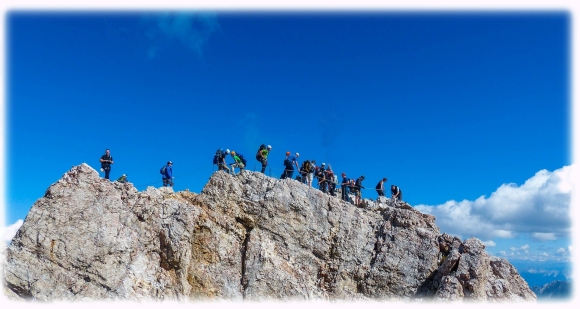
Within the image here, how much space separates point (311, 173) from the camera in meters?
32.5

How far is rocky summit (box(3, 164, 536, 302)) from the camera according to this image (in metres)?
23.0

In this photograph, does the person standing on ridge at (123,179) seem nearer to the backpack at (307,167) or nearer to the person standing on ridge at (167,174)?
the person standing on ridge at (167,174)

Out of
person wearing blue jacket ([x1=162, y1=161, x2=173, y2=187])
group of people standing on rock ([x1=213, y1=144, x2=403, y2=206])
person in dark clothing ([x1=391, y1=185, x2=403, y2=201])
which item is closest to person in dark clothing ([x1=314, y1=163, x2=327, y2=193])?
group of people standing on rock ([x1=213, y1=144, x2=403, y2=206])

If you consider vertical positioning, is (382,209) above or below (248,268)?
above

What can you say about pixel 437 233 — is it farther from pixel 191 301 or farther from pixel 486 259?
pixel 191 301

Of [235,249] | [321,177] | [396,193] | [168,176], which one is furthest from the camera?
[396,193]

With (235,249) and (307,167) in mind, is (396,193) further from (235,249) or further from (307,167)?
(235,249)

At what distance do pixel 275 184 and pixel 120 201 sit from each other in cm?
1096

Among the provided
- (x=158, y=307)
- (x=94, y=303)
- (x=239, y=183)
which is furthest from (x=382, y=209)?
(x=94, y=303)

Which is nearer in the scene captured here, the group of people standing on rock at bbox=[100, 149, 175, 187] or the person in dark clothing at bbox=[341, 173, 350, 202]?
the group of people standing on rock at bbox=[100, 149, 175, 187]

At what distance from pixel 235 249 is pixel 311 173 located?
931 cm

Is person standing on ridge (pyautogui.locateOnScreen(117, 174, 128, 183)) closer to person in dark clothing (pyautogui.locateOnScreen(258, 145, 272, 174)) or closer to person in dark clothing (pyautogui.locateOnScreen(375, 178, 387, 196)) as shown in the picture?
person in dark clothing (pyautogui.locateOnScreen(258, 145, 272, 174))

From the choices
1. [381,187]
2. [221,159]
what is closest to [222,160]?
[221,159]

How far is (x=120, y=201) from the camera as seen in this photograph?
2583cm
